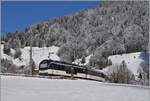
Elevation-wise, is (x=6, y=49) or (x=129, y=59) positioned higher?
(x=6, y=49)

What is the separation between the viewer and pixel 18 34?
2392 inches

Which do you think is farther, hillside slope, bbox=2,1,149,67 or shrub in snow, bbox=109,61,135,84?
hillside slope, bbox=2,1,149,67

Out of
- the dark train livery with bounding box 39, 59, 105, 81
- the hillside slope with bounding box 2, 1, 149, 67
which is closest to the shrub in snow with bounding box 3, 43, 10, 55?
the hillside slope with bounding box 2, 1, 149, 67

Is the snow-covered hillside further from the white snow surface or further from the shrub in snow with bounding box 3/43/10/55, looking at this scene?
the white snow surface

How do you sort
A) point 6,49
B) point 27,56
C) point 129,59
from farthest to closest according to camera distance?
1. point 129,59
2. point 27,56
3. point 6,49

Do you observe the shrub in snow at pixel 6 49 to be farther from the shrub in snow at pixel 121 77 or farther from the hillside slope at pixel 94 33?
the shrub in snow at pixel 121 77

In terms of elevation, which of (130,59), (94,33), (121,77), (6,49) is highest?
(94,33)

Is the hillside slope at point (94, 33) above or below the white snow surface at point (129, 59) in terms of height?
above

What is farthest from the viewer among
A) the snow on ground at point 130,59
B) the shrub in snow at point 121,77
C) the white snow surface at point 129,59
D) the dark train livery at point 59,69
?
the white snow surface at point 129,59

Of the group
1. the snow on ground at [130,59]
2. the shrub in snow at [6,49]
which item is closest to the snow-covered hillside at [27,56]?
the shrub in snow at [6,49]

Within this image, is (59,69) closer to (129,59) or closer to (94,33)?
(129,59)

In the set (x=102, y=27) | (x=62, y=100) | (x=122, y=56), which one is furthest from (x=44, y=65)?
(x=102, y=27)

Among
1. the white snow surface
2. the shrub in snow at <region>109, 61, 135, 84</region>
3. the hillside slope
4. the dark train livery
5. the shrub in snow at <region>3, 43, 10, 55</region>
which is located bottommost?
the shrub in snow at <region>109, 61, 135, 84</region>

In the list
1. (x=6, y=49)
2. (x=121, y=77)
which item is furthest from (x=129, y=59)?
(x=6, y=49)
